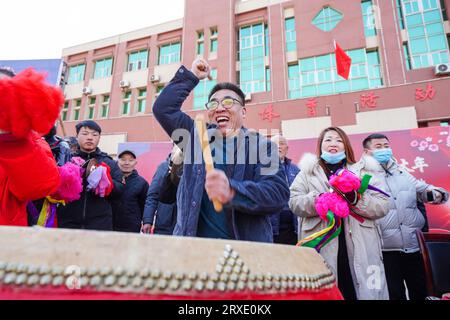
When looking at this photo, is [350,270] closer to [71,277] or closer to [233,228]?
[233,228]

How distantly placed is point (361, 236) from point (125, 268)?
5.49ft

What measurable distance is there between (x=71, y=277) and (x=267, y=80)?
11763 millimetres

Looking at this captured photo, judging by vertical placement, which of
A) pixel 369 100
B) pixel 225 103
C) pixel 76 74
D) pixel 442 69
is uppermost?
pixel 76 74

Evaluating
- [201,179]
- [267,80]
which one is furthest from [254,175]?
[267,80]

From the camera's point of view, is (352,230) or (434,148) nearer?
(352,230)

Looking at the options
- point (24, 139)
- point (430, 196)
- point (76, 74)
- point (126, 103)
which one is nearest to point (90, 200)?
point (24, 139)

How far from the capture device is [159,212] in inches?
103

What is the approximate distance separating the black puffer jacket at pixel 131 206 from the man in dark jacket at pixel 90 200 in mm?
418

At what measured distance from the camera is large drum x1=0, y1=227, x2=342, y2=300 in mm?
400

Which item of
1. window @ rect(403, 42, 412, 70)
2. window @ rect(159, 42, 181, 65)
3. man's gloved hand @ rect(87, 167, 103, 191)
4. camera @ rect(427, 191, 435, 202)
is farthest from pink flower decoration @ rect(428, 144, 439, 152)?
window @ rect(159, 42, 181, 65)

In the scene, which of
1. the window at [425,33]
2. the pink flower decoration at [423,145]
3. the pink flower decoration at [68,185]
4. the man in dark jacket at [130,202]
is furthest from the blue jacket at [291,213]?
the window at [425,33]

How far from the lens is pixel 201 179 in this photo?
3.79 ft

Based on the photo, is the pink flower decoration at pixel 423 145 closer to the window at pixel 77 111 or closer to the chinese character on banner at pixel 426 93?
the chinese character on banner at pixel 426 93

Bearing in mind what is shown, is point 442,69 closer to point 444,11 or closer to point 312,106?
point 444,11
